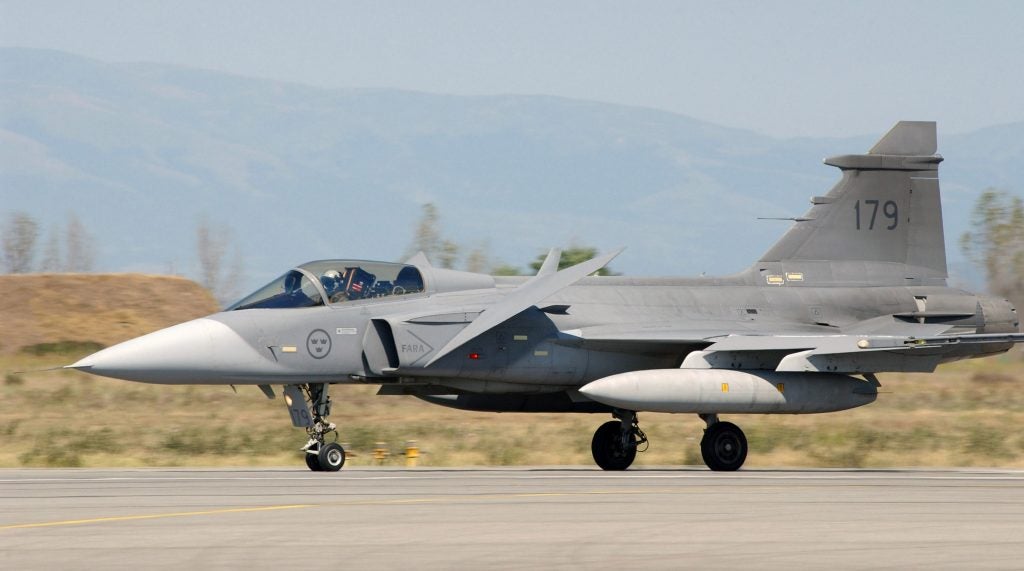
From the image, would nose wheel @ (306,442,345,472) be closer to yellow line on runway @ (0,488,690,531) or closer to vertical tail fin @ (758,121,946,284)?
yellow line on runway @ (0,488,690,531)

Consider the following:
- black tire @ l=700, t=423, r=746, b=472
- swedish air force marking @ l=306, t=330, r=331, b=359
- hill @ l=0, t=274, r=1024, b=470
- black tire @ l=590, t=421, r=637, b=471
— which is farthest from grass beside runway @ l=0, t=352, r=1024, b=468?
swedish air force marking @ l=306, t=330, r=331, b=359

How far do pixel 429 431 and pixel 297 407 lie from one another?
9.68 metres

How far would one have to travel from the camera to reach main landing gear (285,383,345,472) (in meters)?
18.3

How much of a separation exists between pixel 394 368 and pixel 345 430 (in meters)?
9.67

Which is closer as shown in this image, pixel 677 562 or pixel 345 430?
pixel 677 562

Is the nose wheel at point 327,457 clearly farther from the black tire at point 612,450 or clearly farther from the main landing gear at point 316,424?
the black tire at point 612,450

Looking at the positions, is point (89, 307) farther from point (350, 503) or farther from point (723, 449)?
point (350, 503)

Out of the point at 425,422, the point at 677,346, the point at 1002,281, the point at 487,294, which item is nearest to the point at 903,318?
the point at 677,346

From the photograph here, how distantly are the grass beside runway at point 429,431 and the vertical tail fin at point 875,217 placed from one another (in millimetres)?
2983

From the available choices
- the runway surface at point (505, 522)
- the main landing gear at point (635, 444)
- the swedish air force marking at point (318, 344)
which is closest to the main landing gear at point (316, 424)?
the swedish air force marking at point (318, 344)

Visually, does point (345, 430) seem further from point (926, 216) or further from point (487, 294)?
point (926, 216)

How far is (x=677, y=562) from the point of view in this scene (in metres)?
10.1

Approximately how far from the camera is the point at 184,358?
1772cm

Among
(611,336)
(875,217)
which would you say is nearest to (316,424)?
(611,336)
